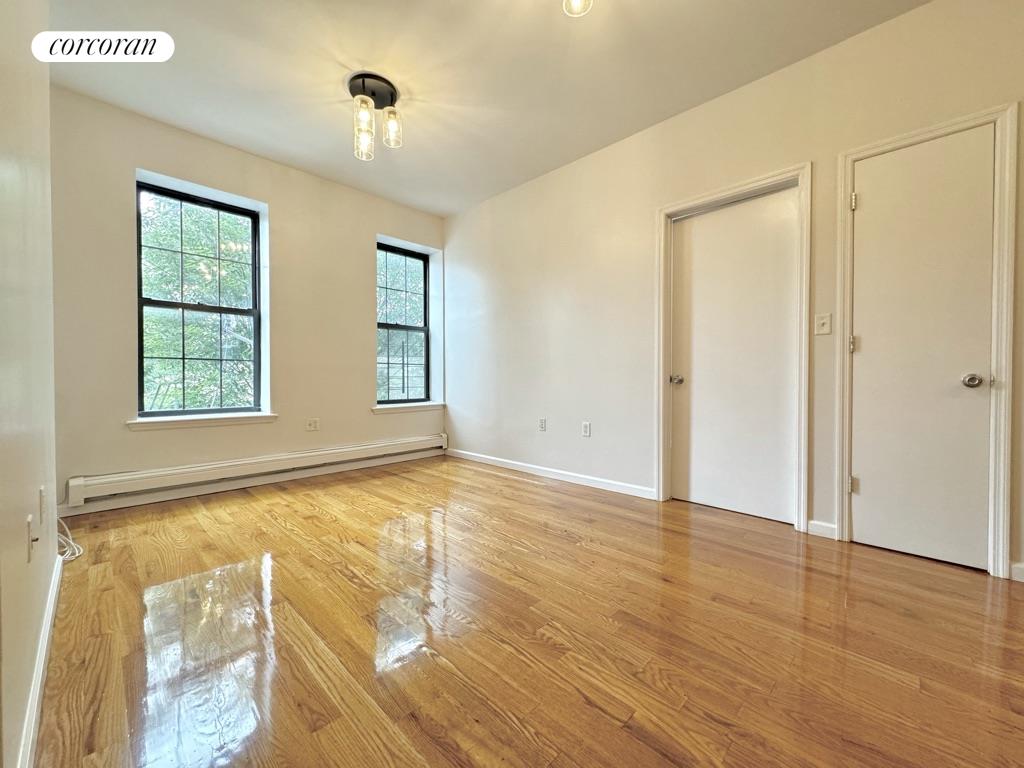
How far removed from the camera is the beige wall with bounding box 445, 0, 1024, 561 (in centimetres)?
190

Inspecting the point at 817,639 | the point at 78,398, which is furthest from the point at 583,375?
the point at 78,398

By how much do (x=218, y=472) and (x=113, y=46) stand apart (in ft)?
8.67

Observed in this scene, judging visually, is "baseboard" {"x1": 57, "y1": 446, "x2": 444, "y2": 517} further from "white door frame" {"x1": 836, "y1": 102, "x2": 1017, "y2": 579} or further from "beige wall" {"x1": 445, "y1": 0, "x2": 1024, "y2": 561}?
"white door frame" {"x1": 836, "y1": 102, "x2": 1017, "y2": 579}

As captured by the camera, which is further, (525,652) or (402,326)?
(402,326)

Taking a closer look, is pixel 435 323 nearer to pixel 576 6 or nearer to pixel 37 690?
pixel 576 6

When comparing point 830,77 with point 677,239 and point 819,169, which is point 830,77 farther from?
point 677,239

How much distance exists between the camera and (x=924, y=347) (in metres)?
1.97

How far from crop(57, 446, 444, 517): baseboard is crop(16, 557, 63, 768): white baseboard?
1.41m

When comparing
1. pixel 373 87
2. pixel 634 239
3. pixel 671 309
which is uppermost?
pixel 373 87

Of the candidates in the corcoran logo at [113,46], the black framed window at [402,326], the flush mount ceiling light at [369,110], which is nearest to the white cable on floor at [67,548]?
the black framed window at [402,326]

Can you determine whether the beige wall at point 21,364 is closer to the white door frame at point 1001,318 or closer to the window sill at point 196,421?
the window sill at point 196,421

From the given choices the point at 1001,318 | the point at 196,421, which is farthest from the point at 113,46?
the point at 1001,318

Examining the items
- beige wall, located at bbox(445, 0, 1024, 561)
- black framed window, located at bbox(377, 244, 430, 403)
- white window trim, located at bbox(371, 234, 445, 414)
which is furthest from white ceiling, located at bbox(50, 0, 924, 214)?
white window trim, located at bbox(371, 234, 445, 414)

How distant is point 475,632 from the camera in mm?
1399
